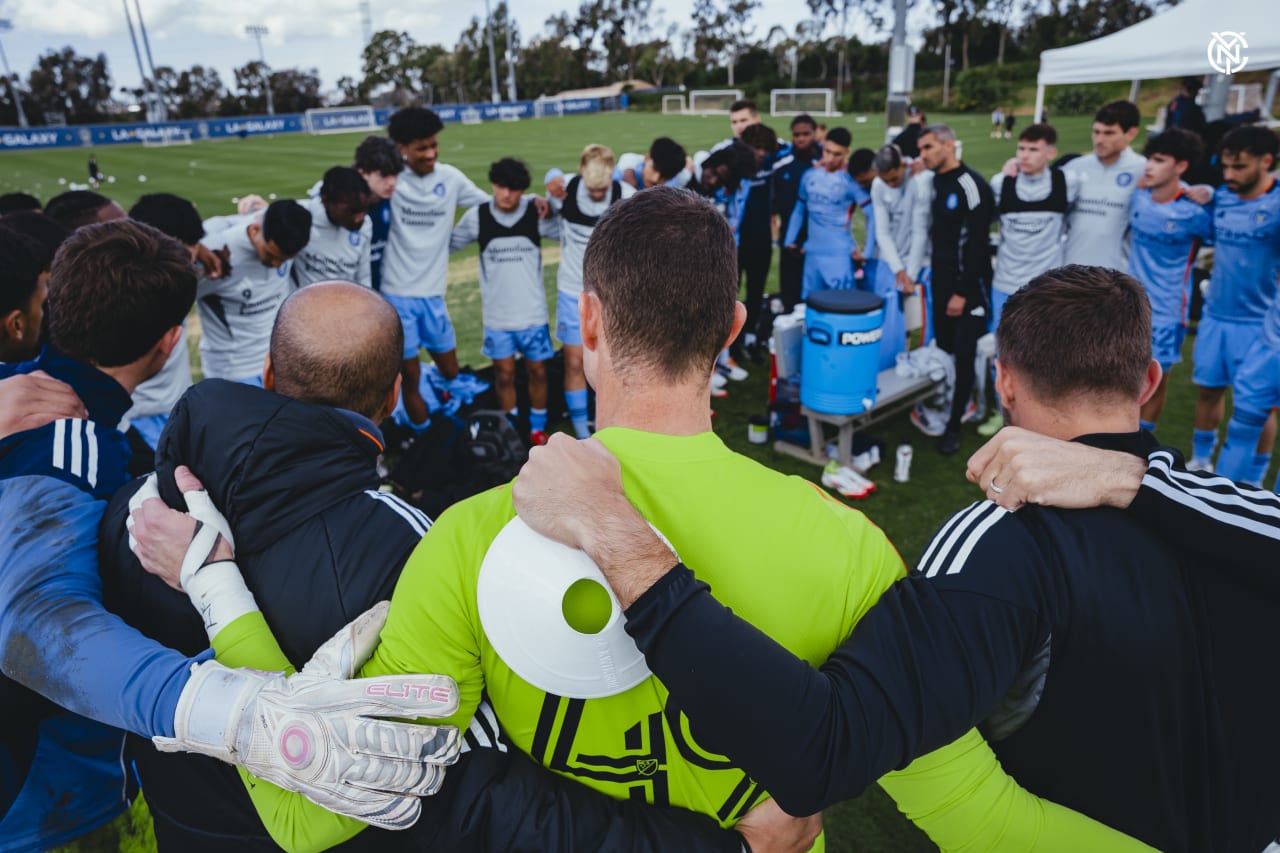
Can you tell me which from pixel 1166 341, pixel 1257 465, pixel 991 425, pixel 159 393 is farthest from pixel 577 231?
pixel 1257 465

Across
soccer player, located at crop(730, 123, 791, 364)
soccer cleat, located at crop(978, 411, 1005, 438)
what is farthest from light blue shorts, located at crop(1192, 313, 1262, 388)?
soccer player, located at crop(730, 123, 791, 364)

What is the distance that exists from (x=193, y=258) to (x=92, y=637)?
334 cm

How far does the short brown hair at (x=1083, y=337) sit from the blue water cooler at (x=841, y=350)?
3.01 m

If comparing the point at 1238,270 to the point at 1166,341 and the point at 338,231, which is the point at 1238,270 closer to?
the point at 1166,341

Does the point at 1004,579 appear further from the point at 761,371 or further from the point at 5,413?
the point at 761,371

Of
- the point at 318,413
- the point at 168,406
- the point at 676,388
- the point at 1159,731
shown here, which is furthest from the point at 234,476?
the point at 168,406

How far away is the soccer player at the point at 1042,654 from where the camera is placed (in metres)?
0.98

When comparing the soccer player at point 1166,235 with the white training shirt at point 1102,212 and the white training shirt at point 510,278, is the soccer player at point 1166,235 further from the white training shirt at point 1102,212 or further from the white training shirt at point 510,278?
the white training shirt at point 510,278

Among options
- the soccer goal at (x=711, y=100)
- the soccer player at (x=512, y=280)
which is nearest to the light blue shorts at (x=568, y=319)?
the soccer player at (x=512, y=280)

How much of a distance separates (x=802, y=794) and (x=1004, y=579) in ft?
1.66

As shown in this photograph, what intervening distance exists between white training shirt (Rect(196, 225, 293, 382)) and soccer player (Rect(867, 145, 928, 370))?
4.60m

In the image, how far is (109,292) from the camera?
2025 mm

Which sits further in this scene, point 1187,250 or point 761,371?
point 761,371

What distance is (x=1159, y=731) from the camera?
1.27 m
